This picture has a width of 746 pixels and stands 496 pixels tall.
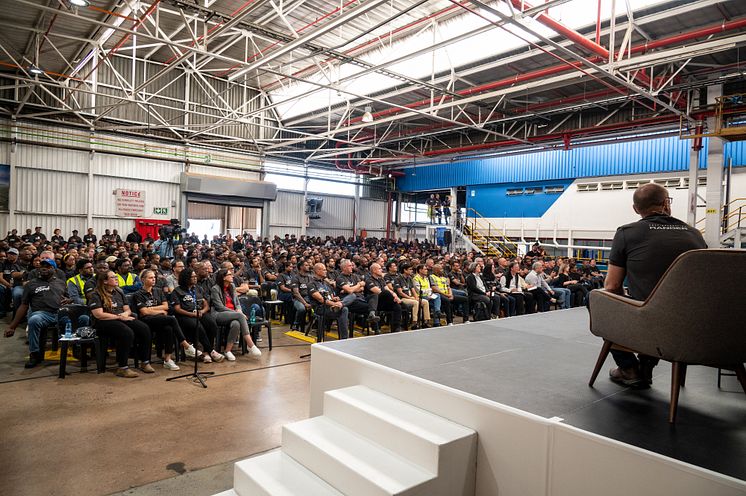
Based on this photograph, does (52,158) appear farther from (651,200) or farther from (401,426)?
(651,200)

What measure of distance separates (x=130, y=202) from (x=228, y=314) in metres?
12.3

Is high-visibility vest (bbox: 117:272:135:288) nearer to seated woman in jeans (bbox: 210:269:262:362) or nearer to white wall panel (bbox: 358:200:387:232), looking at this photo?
seated woman in jeans (bbox: 210:269:262:362)

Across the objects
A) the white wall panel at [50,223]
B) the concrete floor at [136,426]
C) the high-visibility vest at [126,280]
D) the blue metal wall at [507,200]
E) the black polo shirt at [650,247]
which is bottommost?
the concrete floor at [136,426]

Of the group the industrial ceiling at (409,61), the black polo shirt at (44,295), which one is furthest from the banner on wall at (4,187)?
the black polo shirt at (44,295)

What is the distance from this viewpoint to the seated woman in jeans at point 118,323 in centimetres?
498

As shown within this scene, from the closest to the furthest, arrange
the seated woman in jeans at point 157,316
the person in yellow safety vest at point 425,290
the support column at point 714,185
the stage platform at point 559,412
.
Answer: the stage platform at point 559,412
the seated woman in jeans at point 157,316
the person in yellow safety vest at point 425,290
the support column at point 714,185

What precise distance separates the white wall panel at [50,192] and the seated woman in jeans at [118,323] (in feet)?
39.1

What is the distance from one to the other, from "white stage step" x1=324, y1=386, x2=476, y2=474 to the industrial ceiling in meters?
5.00

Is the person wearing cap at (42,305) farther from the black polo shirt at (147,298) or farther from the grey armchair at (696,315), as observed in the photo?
the grey armchair at (696,315)

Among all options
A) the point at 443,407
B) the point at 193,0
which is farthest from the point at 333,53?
the point at 443,407

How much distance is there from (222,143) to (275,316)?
36.8 feet

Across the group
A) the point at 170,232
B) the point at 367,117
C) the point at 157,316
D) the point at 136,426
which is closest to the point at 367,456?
the point at 136,426

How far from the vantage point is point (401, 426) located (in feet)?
7.82

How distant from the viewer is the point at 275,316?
9.42 meters
